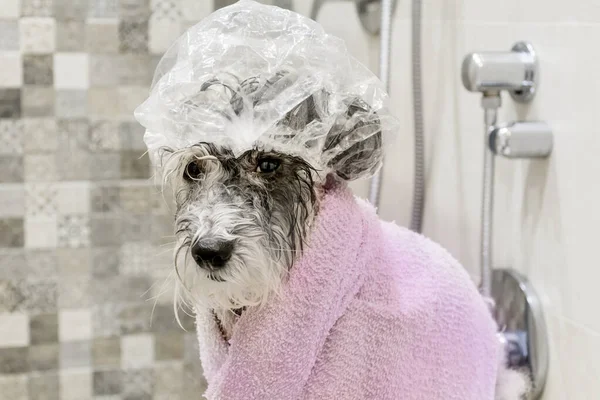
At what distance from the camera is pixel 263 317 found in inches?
24.3

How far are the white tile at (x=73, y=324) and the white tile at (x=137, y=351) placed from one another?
0.07 m

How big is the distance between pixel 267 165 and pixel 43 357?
86 cm

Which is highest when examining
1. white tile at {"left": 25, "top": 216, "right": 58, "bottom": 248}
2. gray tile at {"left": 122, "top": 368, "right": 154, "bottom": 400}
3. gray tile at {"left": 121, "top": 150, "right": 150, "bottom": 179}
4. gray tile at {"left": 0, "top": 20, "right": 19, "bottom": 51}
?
gray tile at {"left": 0, "top": 20, "right": 19, "bottom": 51}

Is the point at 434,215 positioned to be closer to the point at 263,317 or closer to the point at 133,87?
the point at 263,317

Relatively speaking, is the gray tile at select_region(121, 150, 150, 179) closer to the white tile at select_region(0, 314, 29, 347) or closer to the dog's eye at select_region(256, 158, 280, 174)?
the white tile at select_region(0, 314, 29, 347)

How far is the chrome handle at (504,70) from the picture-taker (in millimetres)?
723

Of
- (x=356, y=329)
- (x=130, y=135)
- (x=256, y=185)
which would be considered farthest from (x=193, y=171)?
(x=130, y=135)

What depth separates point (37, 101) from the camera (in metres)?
1.23

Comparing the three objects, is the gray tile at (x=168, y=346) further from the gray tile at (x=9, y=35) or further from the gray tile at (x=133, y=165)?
the gray tile at (x=9, y=35)

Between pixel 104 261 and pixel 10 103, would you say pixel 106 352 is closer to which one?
pixel 104 261

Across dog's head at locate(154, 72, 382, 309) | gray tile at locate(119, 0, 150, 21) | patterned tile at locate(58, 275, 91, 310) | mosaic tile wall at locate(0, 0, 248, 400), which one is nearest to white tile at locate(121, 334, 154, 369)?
mosaic tile wall at locate(0, 0, 248, 400)

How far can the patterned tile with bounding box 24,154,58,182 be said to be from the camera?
1237 millimetres

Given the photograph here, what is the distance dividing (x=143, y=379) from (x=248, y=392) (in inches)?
29.5

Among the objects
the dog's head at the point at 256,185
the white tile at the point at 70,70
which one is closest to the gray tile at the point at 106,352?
the white tile at the point at 70,70
